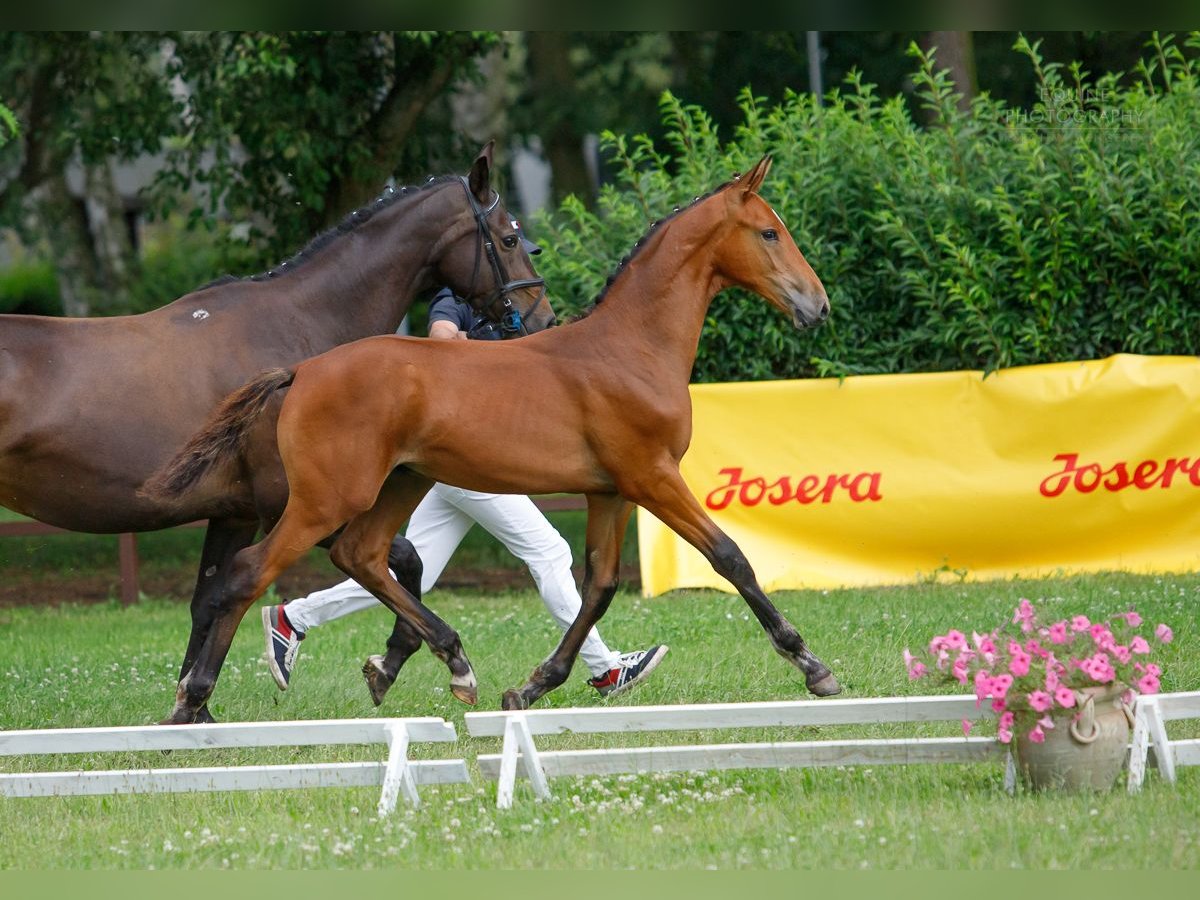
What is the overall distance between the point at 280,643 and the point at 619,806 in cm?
252

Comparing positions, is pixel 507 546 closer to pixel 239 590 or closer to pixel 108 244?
pixel 239 590

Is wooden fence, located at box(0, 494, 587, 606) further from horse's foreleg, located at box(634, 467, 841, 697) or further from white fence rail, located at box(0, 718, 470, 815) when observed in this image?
white fence rail, located at box(0, 718, 470, 815)

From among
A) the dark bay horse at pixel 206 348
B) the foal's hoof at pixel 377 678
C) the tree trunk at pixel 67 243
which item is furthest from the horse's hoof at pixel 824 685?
the tree trunk at pixel 67 243

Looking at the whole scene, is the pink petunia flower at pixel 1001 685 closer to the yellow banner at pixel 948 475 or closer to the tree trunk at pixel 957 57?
the yellow banner at pixel 948 475

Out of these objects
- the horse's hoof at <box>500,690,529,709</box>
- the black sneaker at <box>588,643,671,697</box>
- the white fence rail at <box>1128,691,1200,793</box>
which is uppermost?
the white fence rail at <box>1128,691,1200,793</box>

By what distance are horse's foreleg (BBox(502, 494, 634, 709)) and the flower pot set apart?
1.87 m

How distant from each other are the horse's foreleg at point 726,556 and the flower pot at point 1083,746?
3.41 ft

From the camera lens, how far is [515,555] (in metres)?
6.62

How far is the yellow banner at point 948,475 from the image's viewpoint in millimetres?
9227

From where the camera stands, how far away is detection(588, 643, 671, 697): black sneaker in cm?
628

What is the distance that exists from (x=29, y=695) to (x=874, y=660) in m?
4.02

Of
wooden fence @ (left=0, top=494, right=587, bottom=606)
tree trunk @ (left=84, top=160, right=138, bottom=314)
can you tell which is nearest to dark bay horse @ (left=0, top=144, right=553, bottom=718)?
wooden fence @ (left=0, top=494, right=587, bottom=606)

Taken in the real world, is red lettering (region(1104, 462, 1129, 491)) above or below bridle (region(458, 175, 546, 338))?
below
